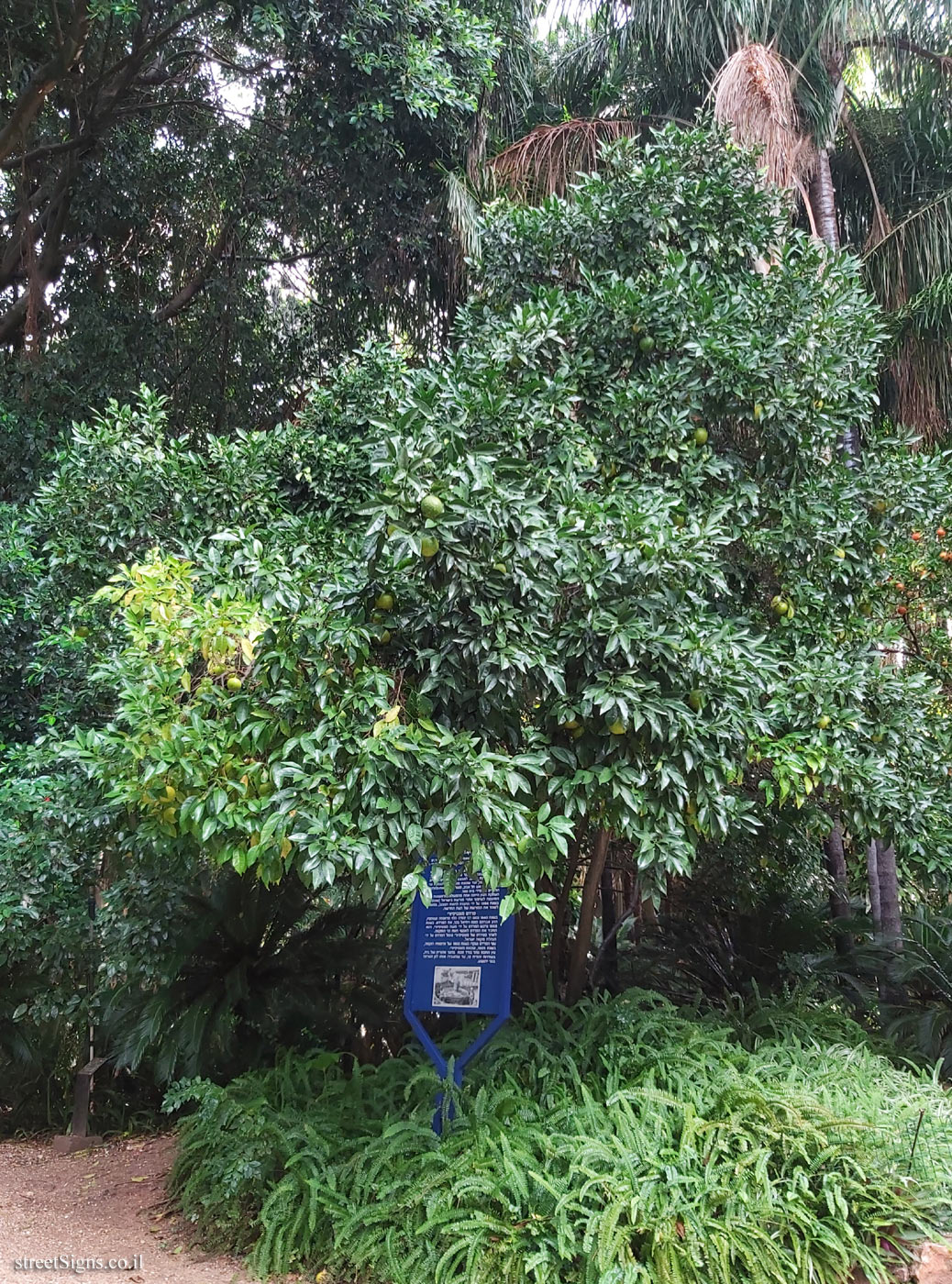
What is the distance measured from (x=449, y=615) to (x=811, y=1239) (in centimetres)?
303

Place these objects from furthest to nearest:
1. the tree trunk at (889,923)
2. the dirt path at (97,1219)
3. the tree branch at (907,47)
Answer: the tree branch at (907,47) → the tree trunk at (889,923) → the dirt path at (97,1219)

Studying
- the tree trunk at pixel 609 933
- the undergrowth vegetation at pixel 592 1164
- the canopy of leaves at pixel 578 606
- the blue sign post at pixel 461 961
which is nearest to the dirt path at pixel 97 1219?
the undergrowth vegetation at pixel 592 1164

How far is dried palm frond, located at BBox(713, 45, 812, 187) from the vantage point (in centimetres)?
640

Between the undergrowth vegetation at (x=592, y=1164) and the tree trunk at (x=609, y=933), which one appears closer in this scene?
the undergrowth vegetation at (x=592, y=1164)

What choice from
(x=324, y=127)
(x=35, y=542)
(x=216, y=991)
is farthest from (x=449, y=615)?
(x=324, y=127)

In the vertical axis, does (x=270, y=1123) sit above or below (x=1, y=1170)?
above

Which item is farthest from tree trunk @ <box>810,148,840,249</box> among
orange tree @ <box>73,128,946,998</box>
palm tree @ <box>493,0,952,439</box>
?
orange tree @ <box>73,128,946,998</box>

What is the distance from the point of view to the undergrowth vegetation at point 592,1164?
3957mm

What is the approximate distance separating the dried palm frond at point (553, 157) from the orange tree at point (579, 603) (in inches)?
63.2

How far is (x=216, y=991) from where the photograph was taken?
6.66 meters

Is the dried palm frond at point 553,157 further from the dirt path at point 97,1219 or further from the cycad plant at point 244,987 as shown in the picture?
the dirt path at point 97,1219

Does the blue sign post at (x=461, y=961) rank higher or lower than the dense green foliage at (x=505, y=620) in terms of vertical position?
lower

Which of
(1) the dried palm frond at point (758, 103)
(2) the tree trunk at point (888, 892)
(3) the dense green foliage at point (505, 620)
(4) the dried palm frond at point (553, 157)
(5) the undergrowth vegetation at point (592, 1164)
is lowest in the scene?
(5) the undergrowth vegetation at point (592, 1164)

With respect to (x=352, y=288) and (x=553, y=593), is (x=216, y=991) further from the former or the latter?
(x=352, y=288)
